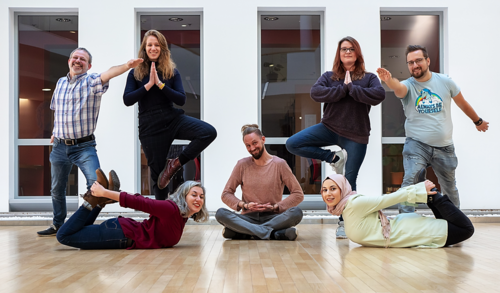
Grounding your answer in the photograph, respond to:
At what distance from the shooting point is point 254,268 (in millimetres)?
3004

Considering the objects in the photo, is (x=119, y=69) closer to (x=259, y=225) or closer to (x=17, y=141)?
(x=259, y=225)

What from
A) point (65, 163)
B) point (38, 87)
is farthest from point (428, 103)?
point (38, 87)

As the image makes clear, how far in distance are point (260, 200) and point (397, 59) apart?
378 centimetres

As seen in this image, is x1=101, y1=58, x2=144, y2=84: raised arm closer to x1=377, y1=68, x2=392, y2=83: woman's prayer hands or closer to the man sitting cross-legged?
the man sitting cross-legged

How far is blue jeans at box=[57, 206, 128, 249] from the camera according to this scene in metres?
3.79

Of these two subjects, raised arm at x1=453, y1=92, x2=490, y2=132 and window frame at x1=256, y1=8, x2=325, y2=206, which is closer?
raised arm at x1=453, y1=92, x2=490, y2=132

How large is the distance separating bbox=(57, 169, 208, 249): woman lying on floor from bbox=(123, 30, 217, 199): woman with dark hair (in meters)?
0.69

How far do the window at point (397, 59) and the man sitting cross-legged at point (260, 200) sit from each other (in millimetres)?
2942

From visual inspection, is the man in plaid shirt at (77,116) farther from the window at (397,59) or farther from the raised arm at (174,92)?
the window at (397,59)

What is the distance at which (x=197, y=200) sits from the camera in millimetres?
3855

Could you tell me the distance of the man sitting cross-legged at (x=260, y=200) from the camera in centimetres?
442

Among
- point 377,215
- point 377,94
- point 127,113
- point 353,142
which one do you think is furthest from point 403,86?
point 127,113

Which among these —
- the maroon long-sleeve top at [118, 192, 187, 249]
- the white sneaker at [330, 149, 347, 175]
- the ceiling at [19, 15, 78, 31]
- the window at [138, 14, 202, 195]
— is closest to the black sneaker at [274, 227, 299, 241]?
the white sneaker at [330, 149, 347, 175]

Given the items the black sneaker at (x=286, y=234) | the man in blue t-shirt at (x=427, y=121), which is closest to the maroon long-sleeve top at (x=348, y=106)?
the man in blue t-shirt at (x=427, y=121)
